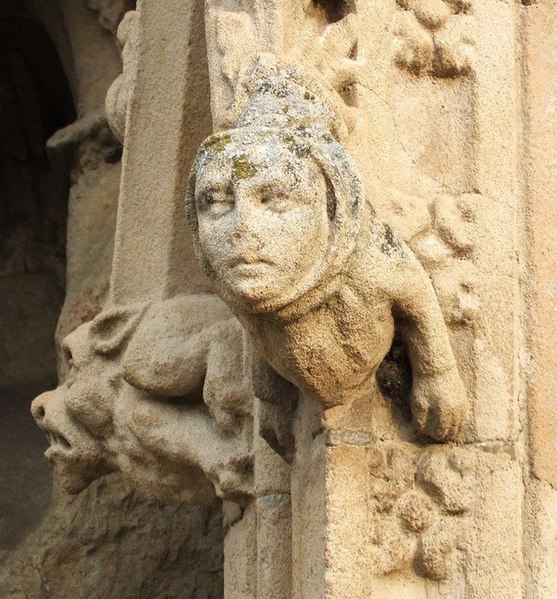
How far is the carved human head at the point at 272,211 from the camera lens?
224 cm

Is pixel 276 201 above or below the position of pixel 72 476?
above

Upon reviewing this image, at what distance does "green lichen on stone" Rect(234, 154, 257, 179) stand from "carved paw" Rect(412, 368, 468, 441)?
0.40 m

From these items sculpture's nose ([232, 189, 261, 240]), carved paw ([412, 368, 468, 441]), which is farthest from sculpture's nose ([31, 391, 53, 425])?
sculpture's nose ([232, 189, 261, 240])

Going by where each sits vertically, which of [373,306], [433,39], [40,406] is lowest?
[40,406]

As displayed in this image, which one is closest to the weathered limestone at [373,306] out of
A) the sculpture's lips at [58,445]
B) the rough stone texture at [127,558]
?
the sculpture's lips at [58,445]

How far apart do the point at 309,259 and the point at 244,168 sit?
14 cm

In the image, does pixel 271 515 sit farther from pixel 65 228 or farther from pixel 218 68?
pixel 65 228

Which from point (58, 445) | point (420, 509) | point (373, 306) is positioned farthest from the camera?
point (58, 445)

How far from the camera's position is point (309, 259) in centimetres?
226

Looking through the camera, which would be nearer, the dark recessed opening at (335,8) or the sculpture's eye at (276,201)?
the sculpture's eye at (276,201)

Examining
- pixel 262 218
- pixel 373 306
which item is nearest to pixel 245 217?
pixel 262 218

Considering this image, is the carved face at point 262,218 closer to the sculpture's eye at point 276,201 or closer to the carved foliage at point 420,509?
the sculpture's eye at point 276,201

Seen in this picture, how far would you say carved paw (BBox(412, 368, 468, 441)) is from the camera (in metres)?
2.45

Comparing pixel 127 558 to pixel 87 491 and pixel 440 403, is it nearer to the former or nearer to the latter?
pixel 87 491
